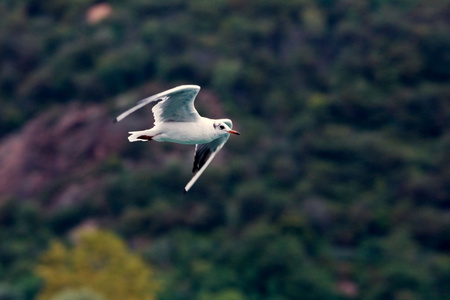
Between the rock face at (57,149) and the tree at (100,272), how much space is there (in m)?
12.3

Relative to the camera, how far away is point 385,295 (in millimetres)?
35156

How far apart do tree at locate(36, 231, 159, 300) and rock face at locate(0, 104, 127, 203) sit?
12340 millimetres

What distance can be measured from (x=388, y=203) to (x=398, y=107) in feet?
16.6

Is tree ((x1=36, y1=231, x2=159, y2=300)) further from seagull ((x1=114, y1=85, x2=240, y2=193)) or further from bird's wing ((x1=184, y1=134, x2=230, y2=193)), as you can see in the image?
seagull ((x1=114, y1=85, x2=240, y2=193))

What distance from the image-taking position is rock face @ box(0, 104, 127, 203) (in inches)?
1743

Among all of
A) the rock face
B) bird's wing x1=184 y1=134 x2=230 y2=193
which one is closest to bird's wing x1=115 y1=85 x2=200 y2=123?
bird's wing x1=184 y1=134 x2=230 y2=193

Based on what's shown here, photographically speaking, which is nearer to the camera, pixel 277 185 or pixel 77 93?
pixel 277 185


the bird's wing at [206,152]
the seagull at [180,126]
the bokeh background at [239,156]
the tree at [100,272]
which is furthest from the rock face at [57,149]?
the seagull at [180,126]

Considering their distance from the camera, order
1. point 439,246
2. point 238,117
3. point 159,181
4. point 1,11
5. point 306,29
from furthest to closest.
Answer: point 1,11, point 306,29, point 238,117, point 159,181, point 439,246

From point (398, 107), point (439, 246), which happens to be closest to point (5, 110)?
point (398, 107)

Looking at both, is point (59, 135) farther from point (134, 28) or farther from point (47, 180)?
point (134, 28)

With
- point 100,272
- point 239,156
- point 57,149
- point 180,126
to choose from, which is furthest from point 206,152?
point 57,149

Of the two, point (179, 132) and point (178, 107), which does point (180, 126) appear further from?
point (178, 107)

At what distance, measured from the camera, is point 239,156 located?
45281 millimetres
